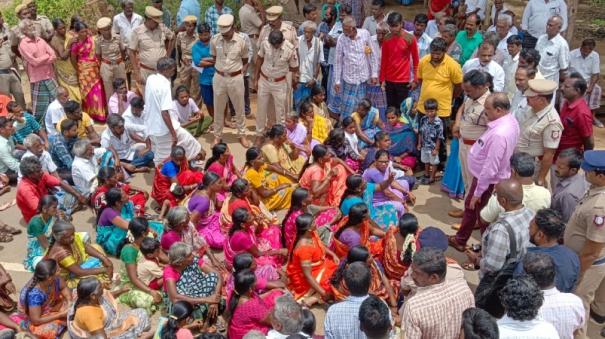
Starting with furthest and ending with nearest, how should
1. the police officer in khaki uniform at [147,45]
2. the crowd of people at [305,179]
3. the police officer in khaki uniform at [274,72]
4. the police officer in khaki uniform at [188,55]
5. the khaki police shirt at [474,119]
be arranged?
the police officer in khaki uniform at [188,55] < the police officer in khaki uniform at [147,45] < the police officer in khaki uniform at [274,72] < the khaki police shirt at [474,119] < the crowd of people at [305,179]

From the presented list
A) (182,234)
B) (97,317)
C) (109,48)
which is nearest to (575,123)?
(182,234)

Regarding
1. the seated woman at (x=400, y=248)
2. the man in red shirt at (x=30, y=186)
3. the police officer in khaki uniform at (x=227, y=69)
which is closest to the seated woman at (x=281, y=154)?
the police officer in khaki uniform at (x=227, y=69)

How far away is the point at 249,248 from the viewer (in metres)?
5.75

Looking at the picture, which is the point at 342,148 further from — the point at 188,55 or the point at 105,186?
the point at 188,55

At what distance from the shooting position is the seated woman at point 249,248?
18.6 ft

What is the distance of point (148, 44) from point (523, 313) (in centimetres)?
695

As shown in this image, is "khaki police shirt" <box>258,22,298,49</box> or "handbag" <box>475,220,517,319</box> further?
"khaki police shirt" <box>258,22,298,49</box>

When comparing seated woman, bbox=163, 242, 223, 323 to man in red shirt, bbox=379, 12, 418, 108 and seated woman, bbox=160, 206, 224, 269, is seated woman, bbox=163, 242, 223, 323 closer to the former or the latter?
seated woman, bbox=160, 206, 224, 269

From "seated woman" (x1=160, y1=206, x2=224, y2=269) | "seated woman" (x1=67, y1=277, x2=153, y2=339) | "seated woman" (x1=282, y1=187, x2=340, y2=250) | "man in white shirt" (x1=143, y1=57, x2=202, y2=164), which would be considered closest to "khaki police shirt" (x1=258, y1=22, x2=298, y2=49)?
"man in white shirt" (x1=143, y1=57, x2=202, y2=164)

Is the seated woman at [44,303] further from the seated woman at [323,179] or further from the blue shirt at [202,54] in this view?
the blue shirt at [202,54]

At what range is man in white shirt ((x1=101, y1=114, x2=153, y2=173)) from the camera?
26.2 feet

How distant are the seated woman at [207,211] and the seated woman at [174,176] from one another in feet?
1.87

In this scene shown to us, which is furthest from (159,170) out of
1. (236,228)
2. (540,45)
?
(540,45)

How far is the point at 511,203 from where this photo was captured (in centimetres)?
462
